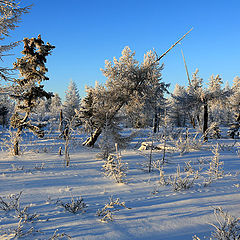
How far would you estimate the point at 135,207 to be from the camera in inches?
143

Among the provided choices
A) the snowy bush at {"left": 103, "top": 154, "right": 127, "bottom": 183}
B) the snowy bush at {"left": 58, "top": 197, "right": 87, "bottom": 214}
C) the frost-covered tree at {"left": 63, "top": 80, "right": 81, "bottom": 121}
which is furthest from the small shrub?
the frost-covered tree at {"left": 63, "top": 80, "right": 81, "bottom": 121}

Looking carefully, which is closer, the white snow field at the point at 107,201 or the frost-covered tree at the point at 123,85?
the white snow field at the point at 107,201

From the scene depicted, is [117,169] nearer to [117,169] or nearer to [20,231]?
[117,169]

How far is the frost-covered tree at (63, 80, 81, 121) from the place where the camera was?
135 feet

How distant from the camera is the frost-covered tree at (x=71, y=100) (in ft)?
135

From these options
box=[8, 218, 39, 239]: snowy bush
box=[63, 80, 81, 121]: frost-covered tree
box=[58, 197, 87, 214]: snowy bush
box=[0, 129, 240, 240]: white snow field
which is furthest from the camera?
box=[63, 80, 81, 121]: frost-covered tree

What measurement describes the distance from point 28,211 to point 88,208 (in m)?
1.10

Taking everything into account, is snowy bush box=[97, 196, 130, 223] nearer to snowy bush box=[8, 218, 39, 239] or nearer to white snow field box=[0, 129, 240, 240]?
white snow field box=[0, 129, 240, 240]

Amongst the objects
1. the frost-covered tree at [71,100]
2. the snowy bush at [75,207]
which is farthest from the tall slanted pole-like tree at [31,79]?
the frost-covered tree at [71,100]

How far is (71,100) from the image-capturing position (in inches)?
1673

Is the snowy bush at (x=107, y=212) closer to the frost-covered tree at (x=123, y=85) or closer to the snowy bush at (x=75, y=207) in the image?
the snowy bush at (x=75, y=207)

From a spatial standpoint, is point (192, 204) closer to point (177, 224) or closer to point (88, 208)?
point (177, 224)

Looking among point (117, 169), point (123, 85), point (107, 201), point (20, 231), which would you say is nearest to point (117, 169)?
point (117, 169)

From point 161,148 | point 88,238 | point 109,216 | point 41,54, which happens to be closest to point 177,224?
point 109,216
